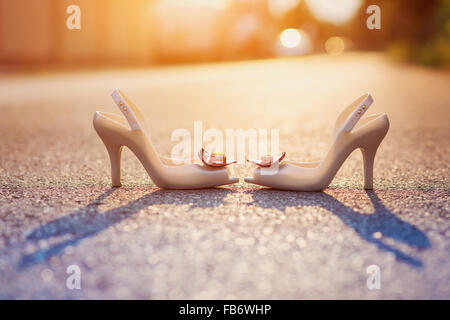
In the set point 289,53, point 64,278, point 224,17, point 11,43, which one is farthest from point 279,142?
point 289,53

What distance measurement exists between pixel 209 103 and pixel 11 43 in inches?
395

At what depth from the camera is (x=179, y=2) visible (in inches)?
612

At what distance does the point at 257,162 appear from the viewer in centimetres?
211

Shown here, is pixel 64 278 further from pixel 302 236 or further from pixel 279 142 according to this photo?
pixel 279 142

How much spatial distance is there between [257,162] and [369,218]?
510 mm

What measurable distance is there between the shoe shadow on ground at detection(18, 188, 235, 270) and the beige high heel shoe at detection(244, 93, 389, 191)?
19 centimetres

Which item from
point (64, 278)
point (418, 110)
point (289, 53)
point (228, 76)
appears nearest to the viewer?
point (64, 278)

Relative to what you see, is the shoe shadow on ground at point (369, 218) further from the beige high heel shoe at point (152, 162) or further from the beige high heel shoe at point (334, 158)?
the beige high heel shoe at point (152, 162)

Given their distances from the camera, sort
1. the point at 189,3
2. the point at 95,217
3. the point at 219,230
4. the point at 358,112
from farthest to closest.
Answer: the point at 189,3
the point at 358,112
the point at 95,217
the point at 219,230

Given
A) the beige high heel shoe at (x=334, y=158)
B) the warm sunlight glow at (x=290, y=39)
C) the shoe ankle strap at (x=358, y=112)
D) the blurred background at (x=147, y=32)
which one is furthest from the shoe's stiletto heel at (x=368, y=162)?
the warm sunlight glow at (x=290, y=39)

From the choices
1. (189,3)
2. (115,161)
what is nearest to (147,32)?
(189,3)

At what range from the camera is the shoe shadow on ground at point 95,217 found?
1.53m

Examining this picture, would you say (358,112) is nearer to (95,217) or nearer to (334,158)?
(334,158)
